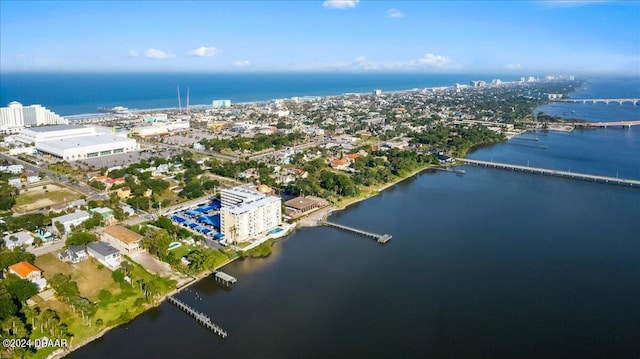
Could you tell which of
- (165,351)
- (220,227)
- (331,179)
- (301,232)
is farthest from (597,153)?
(165,351)

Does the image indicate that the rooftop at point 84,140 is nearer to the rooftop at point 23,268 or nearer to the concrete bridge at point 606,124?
the rooftop at point 23,268

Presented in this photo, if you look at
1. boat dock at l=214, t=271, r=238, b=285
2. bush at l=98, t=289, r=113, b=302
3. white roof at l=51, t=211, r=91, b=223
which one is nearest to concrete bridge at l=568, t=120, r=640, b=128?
boat dock at l=214, t=271, r=238, b=285

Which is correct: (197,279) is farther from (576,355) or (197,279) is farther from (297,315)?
(576,355)

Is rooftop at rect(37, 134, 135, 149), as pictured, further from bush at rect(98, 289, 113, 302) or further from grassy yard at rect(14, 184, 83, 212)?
bush at rect(98, 289, 113, 302)

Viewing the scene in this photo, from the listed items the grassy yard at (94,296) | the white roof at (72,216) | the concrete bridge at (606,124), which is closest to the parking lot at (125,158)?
the white roof at (72,216)

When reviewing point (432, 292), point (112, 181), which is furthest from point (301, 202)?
point (112, 181)

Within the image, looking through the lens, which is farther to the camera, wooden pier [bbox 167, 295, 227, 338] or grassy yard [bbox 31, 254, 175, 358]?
wooden pier [bbox 167, 295, 227, 338]

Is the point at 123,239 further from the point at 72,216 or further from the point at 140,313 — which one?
the point at 140,313
